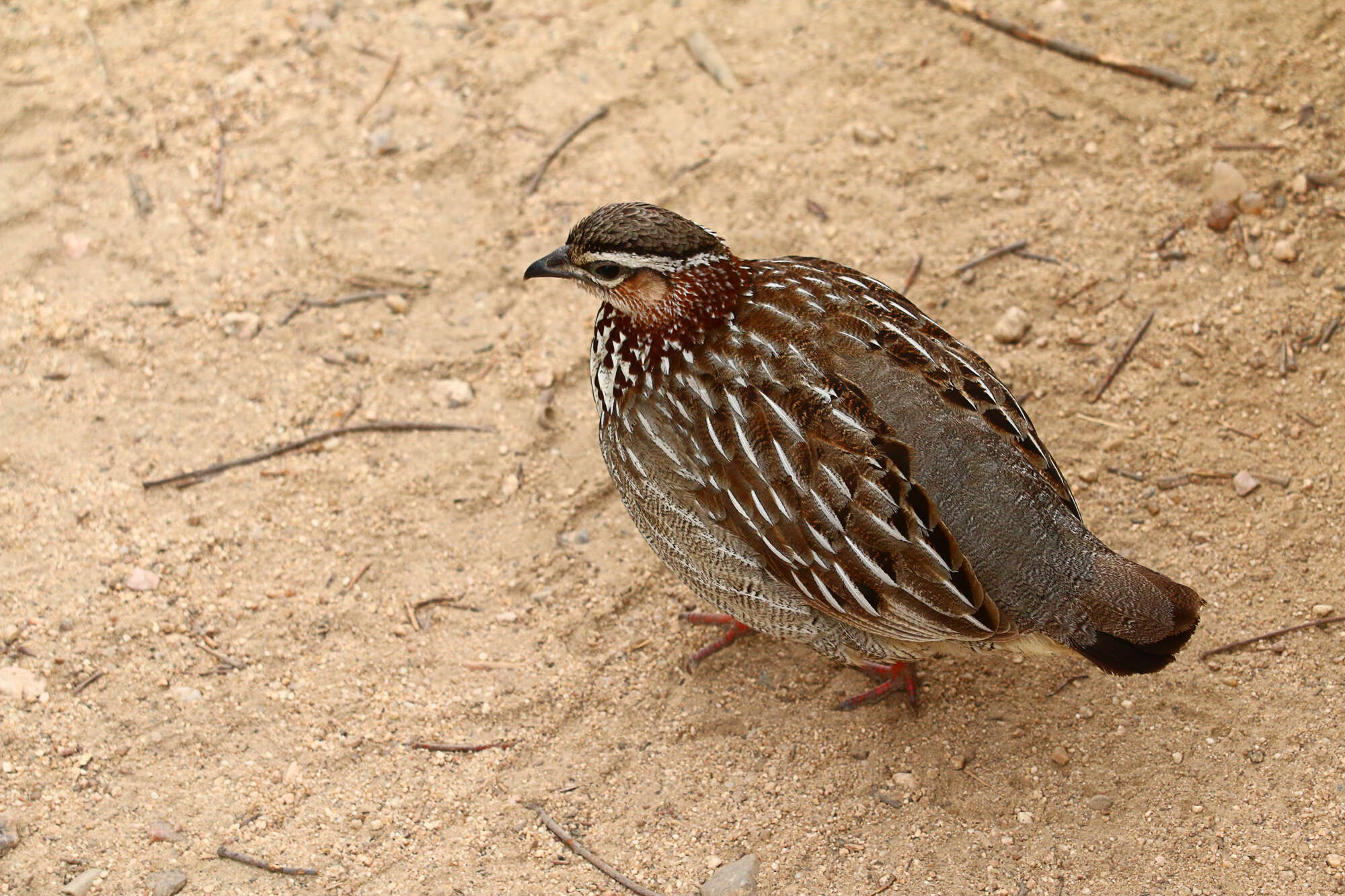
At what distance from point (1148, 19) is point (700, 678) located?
164 inches

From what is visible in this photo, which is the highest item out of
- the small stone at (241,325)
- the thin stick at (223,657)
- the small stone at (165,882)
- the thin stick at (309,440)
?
the small stone at (241,325)

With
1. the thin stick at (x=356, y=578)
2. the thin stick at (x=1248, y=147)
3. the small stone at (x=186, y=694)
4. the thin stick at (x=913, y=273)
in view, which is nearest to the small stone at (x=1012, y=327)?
the thin stick at (x=913, y=273)

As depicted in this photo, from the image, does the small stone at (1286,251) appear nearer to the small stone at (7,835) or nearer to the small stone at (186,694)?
the small stone at (186,694)

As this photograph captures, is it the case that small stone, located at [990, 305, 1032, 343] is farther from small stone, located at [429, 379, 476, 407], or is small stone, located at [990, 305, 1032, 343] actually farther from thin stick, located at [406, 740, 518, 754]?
thin stick, located at [406, 740, 518, 754]

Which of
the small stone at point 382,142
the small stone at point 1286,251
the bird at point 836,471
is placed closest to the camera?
the bird at point 836,471

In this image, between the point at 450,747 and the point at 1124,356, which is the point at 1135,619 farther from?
the point at 450,747

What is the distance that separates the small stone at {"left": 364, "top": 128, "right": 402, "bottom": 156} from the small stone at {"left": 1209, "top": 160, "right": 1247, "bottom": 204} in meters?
4.01

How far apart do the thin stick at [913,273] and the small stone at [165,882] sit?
3.70 m

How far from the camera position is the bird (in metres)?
3.46

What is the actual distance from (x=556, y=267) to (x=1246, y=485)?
9.16 feet

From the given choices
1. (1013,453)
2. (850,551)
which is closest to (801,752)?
(850,551)

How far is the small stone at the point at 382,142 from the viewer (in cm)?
596

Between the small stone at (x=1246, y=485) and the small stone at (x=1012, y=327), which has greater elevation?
the small stone at (x=1012, y=327)

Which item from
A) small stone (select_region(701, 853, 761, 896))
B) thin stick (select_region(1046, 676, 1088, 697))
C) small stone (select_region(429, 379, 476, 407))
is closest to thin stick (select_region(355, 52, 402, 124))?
small stone (select_region(429, 379, 476, 407))
